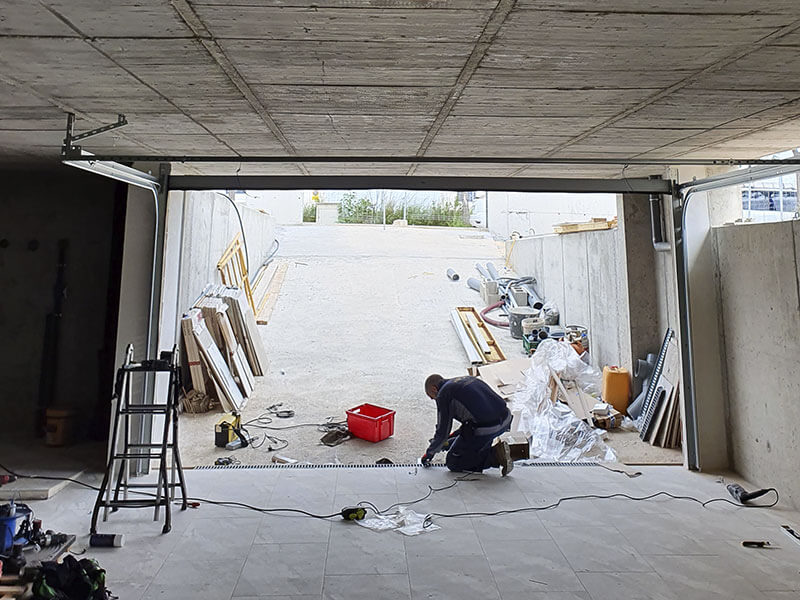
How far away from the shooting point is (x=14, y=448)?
4.57 metres

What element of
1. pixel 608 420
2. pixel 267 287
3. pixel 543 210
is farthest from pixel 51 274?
pixel 543 210

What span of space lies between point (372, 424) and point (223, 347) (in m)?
2.81

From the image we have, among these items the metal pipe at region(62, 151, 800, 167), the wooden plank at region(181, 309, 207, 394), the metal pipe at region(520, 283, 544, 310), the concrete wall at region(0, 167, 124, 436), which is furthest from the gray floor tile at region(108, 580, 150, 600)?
the metal pipe at region(520, 283, 544, 310)

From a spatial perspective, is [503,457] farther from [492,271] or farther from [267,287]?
[492,271]

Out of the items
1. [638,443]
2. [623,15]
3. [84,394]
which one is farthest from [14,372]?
[638,443]

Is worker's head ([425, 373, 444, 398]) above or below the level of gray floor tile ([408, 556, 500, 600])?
above

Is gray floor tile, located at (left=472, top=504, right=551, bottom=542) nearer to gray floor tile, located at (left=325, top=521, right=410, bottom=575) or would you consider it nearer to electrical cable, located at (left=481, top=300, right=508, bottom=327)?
gray floor tile, located at (left=325, top=521, right=410, bottom=575)

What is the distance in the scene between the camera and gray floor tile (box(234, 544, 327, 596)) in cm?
259

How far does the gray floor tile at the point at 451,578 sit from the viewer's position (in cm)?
255

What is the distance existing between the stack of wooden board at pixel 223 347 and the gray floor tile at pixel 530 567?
423cm

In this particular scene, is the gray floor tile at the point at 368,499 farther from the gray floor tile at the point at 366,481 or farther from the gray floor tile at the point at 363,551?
the gray floor tile at the point at 363,551

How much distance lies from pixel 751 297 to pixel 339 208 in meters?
20.6

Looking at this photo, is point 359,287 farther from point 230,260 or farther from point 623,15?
point 623,15

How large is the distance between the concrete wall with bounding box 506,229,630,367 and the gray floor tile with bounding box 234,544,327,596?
192 inches
